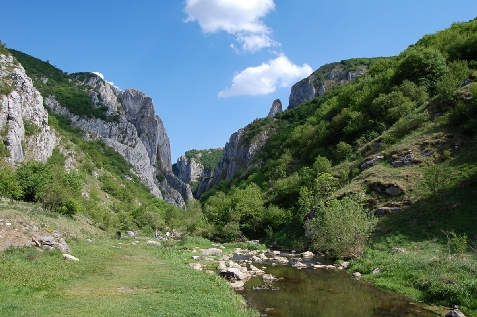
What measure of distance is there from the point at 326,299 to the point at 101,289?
480 inches

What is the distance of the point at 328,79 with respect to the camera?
18862 cm

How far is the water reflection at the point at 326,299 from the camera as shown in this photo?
16.2 metres

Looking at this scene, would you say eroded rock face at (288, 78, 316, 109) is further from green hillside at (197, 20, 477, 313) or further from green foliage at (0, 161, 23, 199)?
green foliage at (0, 161, 23, 199)

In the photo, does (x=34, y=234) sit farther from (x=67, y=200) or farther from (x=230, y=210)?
(x=230, y=210)

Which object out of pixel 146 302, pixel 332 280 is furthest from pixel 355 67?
Answer: pixel 146 302

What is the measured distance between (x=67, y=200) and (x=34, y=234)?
920 inches

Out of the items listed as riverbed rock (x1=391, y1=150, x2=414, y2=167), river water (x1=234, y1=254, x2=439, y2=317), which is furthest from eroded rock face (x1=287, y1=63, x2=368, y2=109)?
river water (x1=234, y1=254, x2=439, y2=317)

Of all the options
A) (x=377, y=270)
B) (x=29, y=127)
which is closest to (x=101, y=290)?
(x=377, y=270)

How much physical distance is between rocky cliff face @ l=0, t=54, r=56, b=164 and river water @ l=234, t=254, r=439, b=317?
68.3m

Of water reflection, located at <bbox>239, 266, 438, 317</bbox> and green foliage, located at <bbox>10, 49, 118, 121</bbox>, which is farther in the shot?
green foliage, located at <bbox>10, 49, 118, 121</bbox>

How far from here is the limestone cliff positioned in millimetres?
178300

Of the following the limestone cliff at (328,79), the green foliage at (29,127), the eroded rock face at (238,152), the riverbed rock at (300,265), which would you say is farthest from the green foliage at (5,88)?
the limestone cliff at (328,79)

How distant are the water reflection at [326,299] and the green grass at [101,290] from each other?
6.92 feet

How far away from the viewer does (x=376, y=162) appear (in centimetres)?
4650
